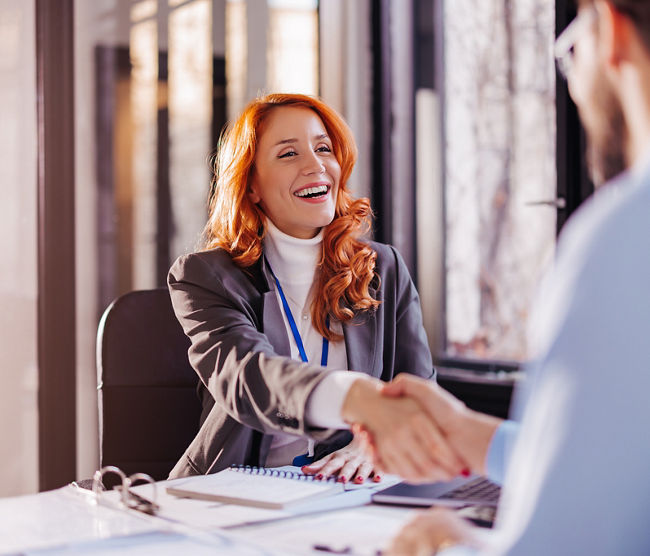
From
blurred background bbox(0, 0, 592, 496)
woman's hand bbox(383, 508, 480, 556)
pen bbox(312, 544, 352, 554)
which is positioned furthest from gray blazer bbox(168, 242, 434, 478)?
blurred background bbox(0, 0, 592, 496)

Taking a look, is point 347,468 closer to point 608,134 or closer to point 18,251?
point 608,134

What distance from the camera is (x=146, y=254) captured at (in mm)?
3240

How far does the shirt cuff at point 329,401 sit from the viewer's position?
1.22 m

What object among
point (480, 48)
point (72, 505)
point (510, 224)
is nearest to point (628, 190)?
point (72, 505)

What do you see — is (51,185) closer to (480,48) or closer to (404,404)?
(480,48)

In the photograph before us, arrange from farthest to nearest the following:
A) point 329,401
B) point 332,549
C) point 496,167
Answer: point 496,167 → point 329,401 → point 332,549

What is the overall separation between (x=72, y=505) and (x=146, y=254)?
2.12m

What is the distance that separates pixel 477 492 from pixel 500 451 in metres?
0.21

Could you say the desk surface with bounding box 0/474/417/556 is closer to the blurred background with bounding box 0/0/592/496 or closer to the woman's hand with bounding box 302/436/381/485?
the woman's hand with bounding box 302/436/381/485

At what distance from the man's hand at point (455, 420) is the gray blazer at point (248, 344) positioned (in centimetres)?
23

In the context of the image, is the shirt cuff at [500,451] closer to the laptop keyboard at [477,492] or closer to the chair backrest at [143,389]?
the laptop keyboard at [477,492]

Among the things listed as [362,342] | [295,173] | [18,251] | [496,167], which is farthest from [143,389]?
[496,167]

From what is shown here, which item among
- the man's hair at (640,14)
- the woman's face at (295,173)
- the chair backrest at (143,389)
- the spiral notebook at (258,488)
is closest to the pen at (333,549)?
the spiral notebook at (258,488)

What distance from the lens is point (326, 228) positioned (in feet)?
6.81
